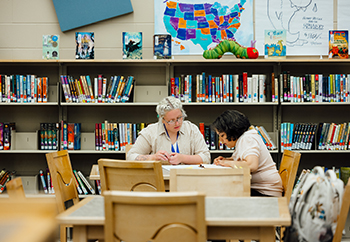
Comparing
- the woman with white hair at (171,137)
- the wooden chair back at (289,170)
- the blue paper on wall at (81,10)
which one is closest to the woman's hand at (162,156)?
the woman with white hair at (171,137)

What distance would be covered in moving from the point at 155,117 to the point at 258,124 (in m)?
1.14

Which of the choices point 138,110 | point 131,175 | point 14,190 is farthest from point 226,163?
point 138,110

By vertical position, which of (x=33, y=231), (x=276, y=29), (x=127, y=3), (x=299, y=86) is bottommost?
(x=33, y=231)

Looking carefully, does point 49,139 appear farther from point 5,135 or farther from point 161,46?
point 161,46

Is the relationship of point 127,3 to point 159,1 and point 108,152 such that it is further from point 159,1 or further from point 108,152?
point 108,152

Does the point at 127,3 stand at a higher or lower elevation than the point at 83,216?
higher

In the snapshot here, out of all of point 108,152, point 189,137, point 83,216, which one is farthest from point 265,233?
point 108,152

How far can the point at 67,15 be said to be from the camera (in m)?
3.96

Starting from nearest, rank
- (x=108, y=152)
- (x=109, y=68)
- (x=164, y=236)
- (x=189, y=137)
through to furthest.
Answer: (x=164, y=236), (x=189, y=137), (x=108, y=152), (x=109, y=68)

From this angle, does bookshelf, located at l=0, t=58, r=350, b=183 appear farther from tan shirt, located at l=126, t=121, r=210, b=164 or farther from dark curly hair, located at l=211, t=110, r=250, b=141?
dark curly hair, located at l=211, t=110, r=250, b=141

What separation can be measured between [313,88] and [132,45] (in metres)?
1.89

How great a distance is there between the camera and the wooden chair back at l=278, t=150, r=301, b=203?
2490 mm

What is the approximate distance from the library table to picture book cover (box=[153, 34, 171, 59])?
7.77 ft

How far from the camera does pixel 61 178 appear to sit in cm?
241
